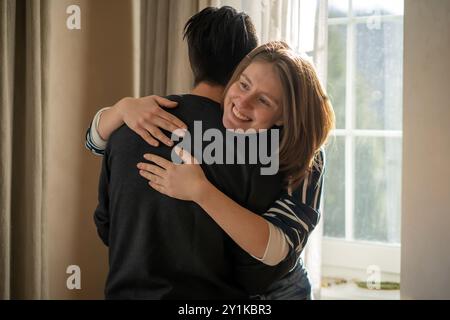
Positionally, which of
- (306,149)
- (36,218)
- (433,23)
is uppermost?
(433,23)

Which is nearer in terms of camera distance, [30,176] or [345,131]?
[30,176]

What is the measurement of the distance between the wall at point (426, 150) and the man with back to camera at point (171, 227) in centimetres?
81

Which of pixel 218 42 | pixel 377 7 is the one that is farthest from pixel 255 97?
pixel 377 7

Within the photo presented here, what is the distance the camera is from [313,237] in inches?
77.6

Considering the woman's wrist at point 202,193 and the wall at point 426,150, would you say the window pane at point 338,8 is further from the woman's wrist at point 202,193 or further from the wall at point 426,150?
the woman's wrist at point 202,193

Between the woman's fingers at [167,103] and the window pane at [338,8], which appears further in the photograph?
the window pane at [338,8]

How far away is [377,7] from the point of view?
221cm

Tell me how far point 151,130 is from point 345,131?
4.53ft

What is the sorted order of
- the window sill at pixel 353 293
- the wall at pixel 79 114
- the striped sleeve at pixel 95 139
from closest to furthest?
the striped sleeve at pixel 95 139 → the wall at pixel 79 114 → the window sill at pixel 353 293

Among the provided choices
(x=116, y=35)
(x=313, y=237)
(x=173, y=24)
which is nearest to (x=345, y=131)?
(x=313, y=237)

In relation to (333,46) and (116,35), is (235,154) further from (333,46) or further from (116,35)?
(333,46)

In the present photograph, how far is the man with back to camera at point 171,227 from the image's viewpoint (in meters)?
1.11

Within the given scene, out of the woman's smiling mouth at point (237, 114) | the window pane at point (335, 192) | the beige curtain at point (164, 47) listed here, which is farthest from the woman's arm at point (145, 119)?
the window pane at point (335, 192)

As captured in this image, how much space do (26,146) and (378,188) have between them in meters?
1.46
